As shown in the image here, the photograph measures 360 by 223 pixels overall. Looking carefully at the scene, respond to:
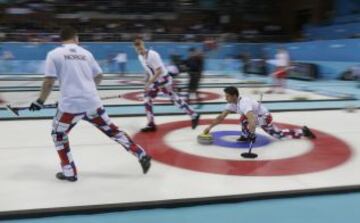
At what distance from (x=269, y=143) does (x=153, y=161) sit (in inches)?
83.0

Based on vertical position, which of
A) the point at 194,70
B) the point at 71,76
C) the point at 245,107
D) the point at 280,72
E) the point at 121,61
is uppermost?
the point at 71,76

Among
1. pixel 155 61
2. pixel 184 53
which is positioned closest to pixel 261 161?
pixel 155 61

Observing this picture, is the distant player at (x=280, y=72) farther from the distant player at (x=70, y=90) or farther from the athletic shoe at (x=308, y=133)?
the distant player at (x=70, y=90)

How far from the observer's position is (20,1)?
3550 cm

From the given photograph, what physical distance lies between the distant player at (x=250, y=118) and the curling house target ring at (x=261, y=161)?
0.40 metres

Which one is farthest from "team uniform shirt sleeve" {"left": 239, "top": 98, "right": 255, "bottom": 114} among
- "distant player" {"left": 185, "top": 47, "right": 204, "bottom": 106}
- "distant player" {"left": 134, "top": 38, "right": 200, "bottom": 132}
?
"distant player" {"left": 185, "top": 47, "right": 204, "bottom": 106}

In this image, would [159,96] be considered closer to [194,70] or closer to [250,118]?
[194,70]

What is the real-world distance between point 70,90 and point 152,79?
2971mm

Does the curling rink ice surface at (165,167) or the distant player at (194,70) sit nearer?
the curling rink ice surface at (165,167)

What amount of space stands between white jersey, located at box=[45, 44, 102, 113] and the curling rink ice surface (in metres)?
0.92

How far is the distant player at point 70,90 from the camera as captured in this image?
4812 millimetres

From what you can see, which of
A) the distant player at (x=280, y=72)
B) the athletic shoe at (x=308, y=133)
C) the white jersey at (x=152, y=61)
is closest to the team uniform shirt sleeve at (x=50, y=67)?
the white jersey at (x=152, y=61)

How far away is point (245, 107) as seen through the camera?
6.23 m

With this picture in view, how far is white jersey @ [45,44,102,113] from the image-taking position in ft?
15.7
